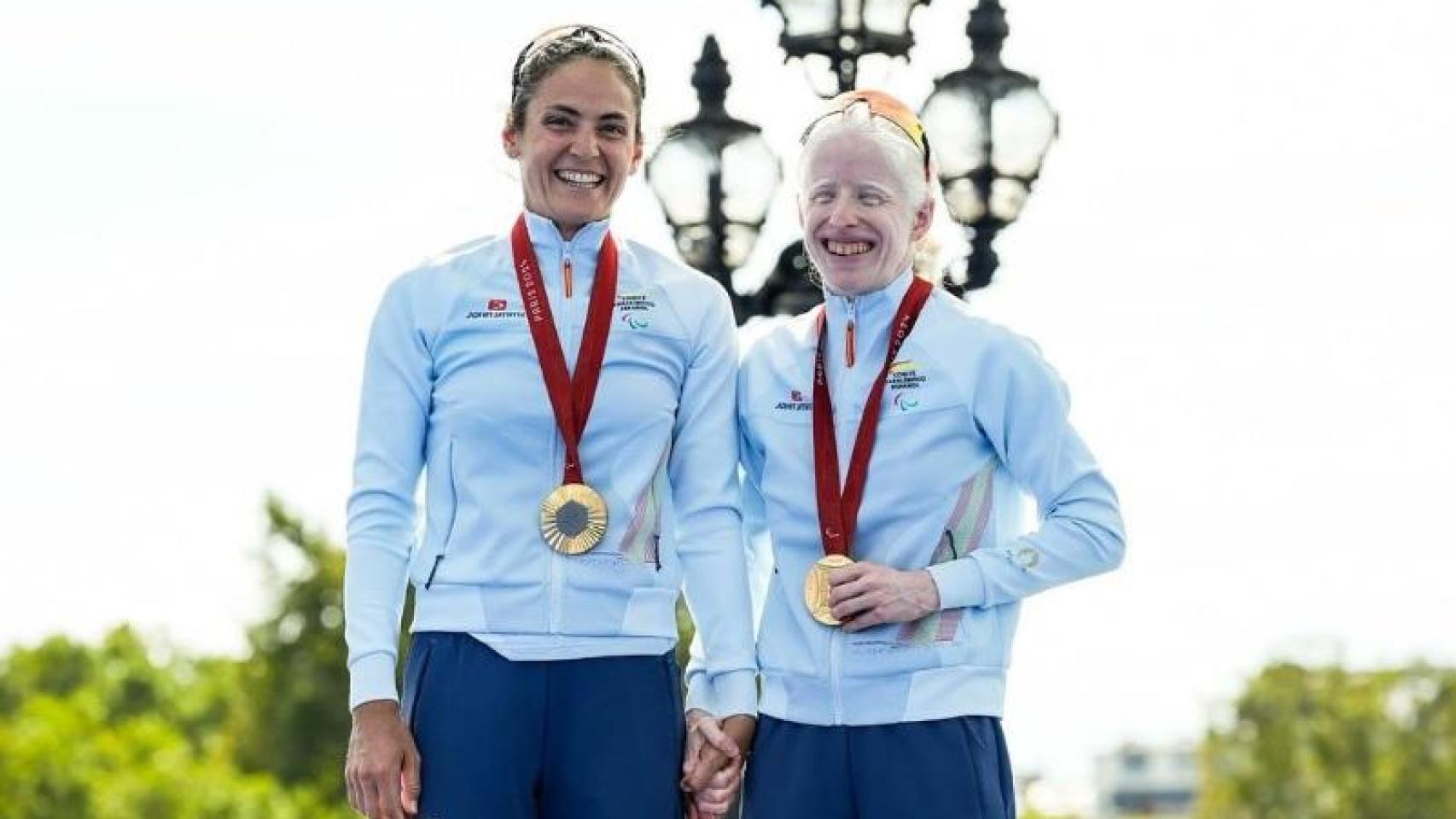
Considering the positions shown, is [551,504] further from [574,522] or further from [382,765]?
[382,765]

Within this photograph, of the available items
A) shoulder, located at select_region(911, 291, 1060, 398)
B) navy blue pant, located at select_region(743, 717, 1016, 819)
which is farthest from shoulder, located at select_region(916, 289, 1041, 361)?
navy blue pant, located at select_region(743, 717, 1016, 819)

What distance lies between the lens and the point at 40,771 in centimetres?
5922

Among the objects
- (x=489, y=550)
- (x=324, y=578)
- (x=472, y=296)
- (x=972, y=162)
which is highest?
(x=324, y=578)

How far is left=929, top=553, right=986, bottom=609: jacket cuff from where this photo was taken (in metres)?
5.72

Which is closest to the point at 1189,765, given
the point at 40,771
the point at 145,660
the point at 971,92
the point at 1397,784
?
the point at 145,660

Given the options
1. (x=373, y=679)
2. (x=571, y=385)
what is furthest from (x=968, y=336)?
(x=373, y=679)

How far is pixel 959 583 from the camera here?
5730 millimetres

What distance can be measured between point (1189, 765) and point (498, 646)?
172971 millimetres

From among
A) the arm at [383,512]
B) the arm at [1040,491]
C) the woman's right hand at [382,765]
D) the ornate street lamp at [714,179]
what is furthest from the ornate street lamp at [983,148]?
the woman's right hand at [382,765]

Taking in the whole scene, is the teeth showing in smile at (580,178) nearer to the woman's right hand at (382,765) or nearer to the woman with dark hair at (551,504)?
the woman with dark hair at (551,504)

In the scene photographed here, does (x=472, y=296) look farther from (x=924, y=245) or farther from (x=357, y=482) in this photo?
(x=924, y=245)

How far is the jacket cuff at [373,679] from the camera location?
219 inches

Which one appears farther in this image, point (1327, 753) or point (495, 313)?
point (1327, 753)

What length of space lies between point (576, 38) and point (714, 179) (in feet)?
14.6
